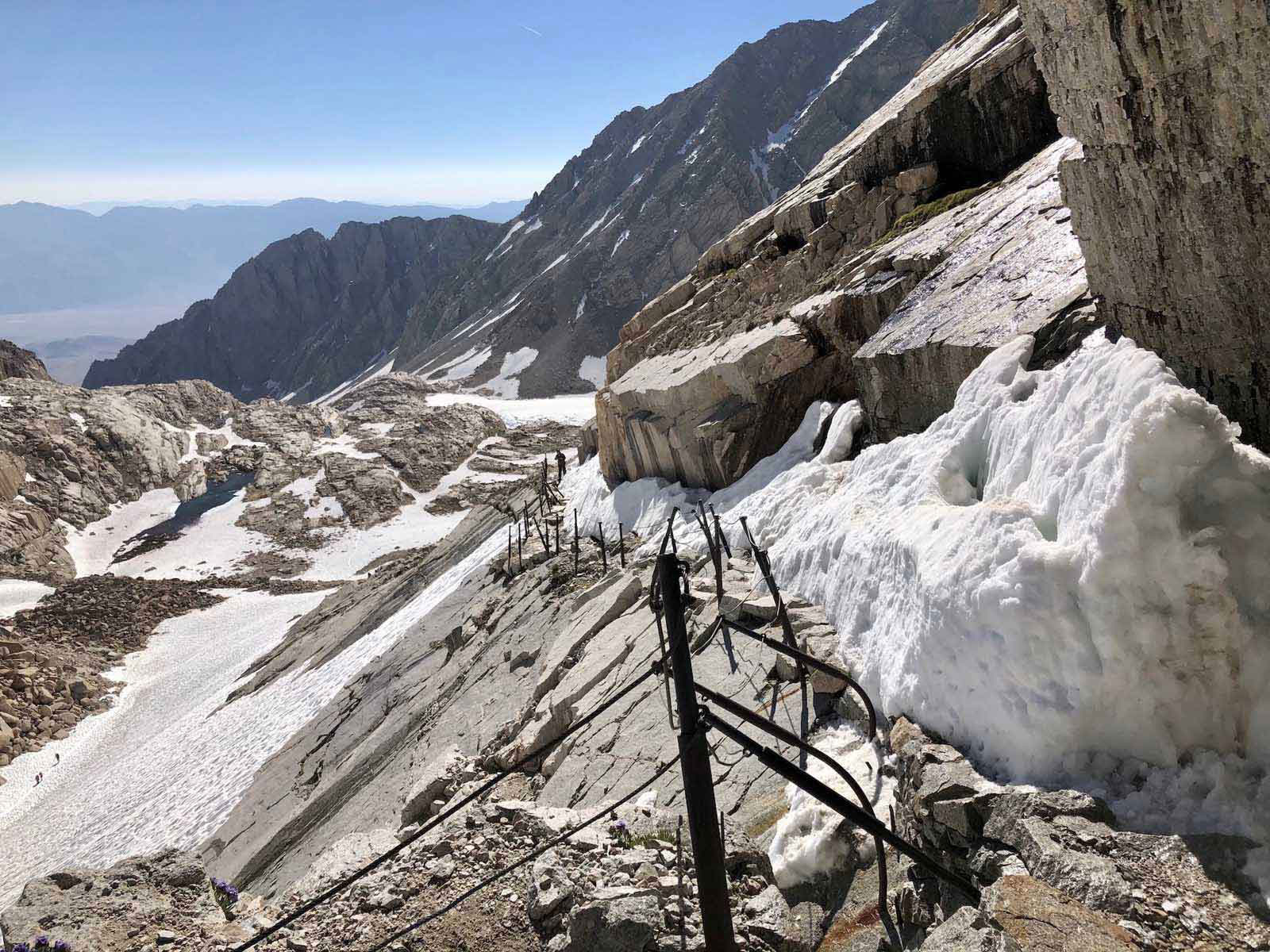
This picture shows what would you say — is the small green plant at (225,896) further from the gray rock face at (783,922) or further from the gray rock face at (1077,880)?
the gray rock face at (1077,880)

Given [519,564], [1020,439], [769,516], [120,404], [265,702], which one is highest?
[120,404]

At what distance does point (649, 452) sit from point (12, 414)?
68.8 meters

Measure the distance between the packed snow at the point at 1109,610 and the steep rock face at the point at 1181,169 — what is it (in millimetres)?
786

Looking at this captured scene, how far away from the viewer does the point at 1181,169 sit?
668cm

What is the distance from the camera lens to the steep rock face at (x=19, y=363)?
86.9 meters

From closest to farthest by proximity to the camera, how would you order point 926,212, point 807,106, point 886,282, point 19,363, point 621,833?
point 621,833 → point 886,282 → point 926,212 → point 19,363 → point 807,106

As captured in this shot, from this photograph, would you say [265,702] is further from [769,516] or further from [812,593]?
[812,593]

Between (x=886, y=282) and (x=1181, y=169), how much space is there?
9.73 m

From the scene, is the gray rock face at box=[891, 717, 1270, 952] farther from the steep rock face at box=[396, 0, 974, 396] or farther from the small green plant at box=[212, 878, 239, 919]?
the steep rock face at box=[396, 0, 974, 396]

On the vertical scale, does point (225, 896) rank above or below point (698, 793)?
below

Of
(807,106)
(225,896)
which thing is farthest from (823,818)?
(807,106)

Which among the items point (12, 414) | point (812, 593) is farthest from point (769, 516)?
point (12, 414)

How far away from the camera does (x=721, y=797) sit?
8336 mm

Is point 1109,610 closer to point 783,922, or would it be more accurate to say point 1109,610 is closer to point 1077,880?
point 1077,880
